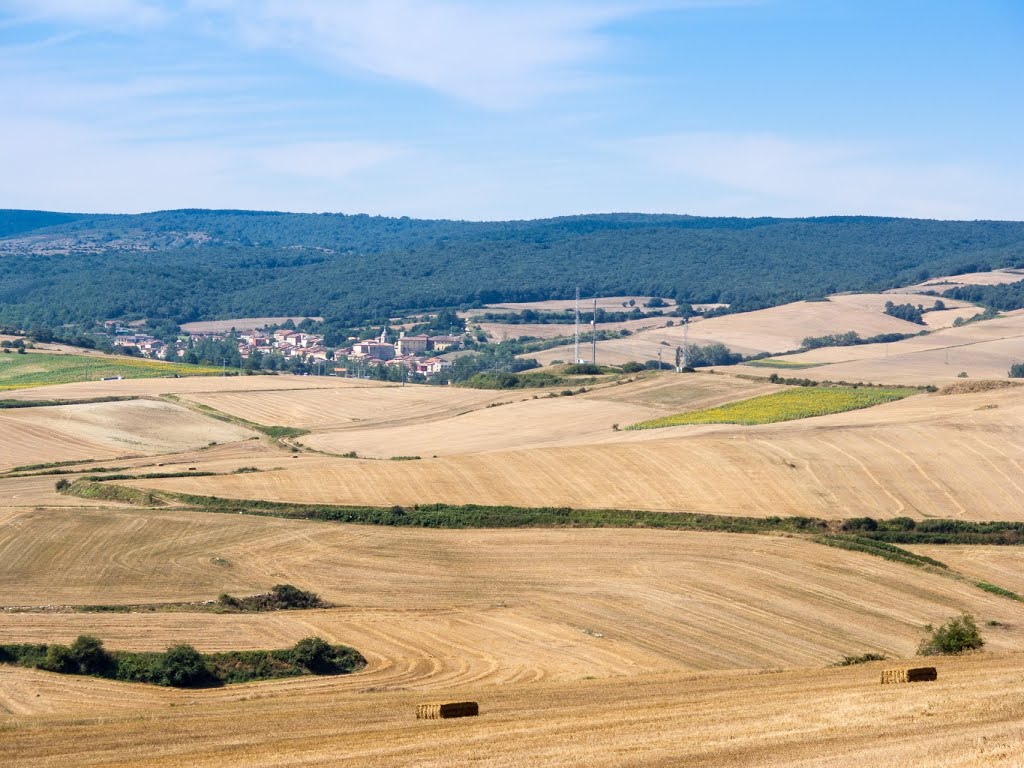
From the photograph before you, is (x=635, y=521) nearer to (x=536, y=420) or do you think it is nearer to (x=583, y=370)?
(x=536, y=420)

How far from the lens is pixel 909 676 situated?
27812 millimetres

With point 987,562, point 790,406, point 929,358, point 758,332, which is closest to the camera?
point 987,562

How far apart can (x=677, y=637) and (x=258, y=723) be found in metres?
17.8

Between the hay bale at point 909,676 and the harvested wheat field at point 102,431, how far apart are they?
58698 millimetres

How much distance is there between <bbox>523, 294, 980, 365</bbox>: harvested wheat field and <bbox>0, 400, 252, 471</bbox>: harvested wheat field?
70.0 metres

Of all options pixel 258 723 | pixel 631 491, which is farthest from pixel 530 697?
pixel 631 491

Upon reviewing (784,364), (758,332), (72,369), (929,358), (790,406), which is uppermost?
(758,332)

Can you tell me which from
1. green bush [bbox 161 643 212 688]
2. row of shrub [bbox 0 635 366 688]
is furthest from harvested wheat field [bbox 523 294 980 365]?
green bush [bbox 161 643 212 688]

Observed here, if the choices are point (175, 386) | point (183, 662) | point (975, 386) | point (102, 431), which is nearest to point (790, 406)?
point (975, 386)

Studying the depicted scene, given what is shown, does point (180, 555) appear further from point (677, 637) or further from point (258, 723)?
Answer: point (258, 723)

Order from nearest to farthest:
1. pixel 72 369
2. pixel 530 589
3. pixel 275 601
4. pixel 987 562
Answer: pixel 275 601 < pixel 530 589 < pixel 987 562 < pixel 72 369

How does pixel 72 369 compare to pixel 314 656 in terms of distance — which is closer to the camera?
pixel 314 656

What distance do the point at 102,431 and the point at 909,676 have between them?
70.5 metres

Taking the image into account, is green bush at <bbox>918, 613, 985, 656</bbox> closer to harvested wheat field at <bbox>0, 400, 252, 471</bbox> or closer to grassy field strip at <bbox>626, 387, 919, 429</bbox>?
grassy field strip at <bbox>626, 387, 919, 429</bbox>
